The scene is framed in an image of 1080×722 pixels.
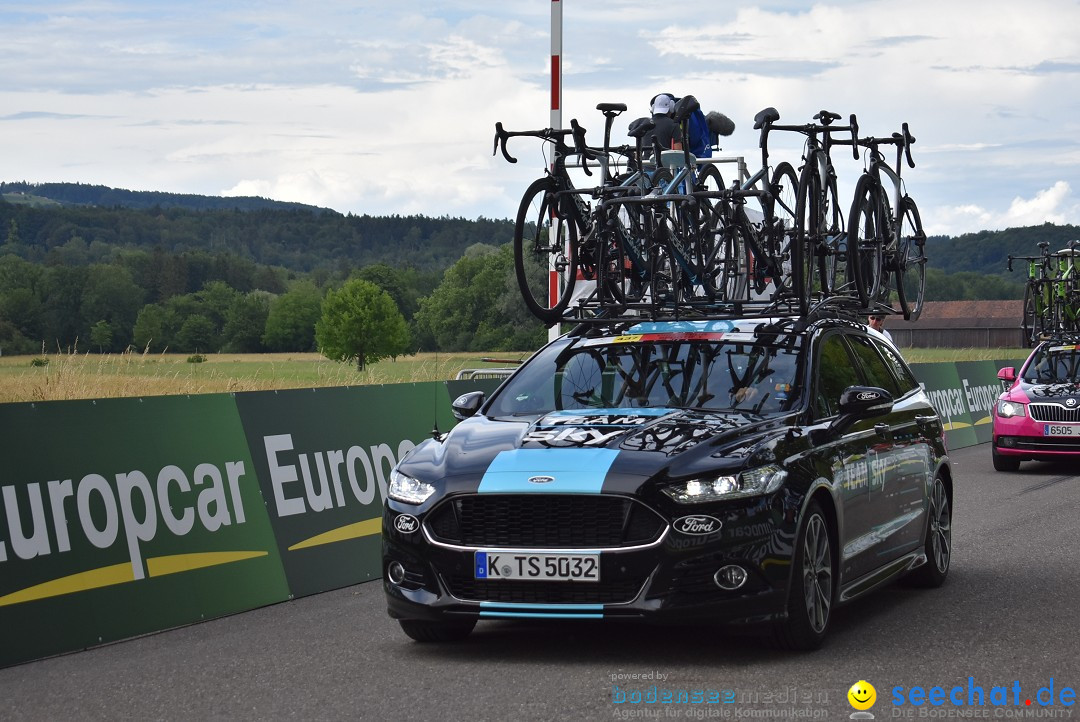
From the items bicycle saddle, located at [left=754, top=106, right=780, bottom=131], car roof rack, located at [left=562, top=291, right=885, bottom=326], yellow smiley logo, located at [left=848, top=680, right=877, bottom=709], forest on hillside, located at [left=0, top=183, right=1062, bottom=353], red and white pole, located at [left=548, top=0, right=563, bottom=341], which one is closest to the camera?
yellow smiley logo, located at [left=848, top=680, right=877, bottom=709]

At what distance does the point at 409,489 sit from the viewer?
7.18m

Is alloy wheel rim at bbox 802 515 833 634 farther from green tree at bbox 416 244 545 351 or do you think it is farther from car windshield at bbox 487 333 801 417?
green tree at bbox 416 244 545 351

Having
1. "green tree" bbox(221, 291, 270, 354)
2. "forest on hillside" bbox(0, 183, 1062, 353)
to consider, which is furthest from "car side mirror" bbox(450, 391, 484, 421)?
"green tree" bbox(221, 291, 270, 354)

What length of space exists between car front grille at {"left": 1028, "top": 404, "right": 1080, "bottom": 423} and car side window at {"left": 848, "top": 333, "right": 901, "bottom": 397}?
10195 mm

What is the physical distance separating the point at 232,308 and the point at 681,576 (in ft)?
365

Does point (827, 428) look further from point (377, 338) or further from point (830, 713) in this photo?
point (377, 338)

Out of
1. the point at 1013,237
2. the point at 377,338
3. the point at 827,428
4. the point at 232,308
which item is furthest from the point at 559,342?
the point at 1013,237

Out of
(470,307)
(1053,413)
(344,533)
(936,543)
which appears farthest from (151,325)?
(936,543)

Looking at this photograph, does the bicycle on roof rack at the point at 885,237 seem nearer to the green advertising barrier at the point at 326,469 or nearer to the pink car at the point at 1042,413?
the green advertising barrier at the point at 326,469

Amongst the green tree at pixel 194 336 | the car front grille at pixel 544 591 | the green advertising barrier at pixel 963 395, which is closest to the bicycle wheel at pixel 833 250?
the car front grille at pixel 544 591

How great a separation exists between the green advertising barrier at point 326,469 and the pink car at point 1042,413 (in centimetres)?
1046

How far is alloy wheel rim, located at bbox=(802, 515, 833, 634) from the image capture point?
7074mm

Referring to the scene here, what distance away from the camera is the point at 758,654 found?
703 centimetres

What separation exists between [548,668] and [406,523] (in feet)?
3.16
